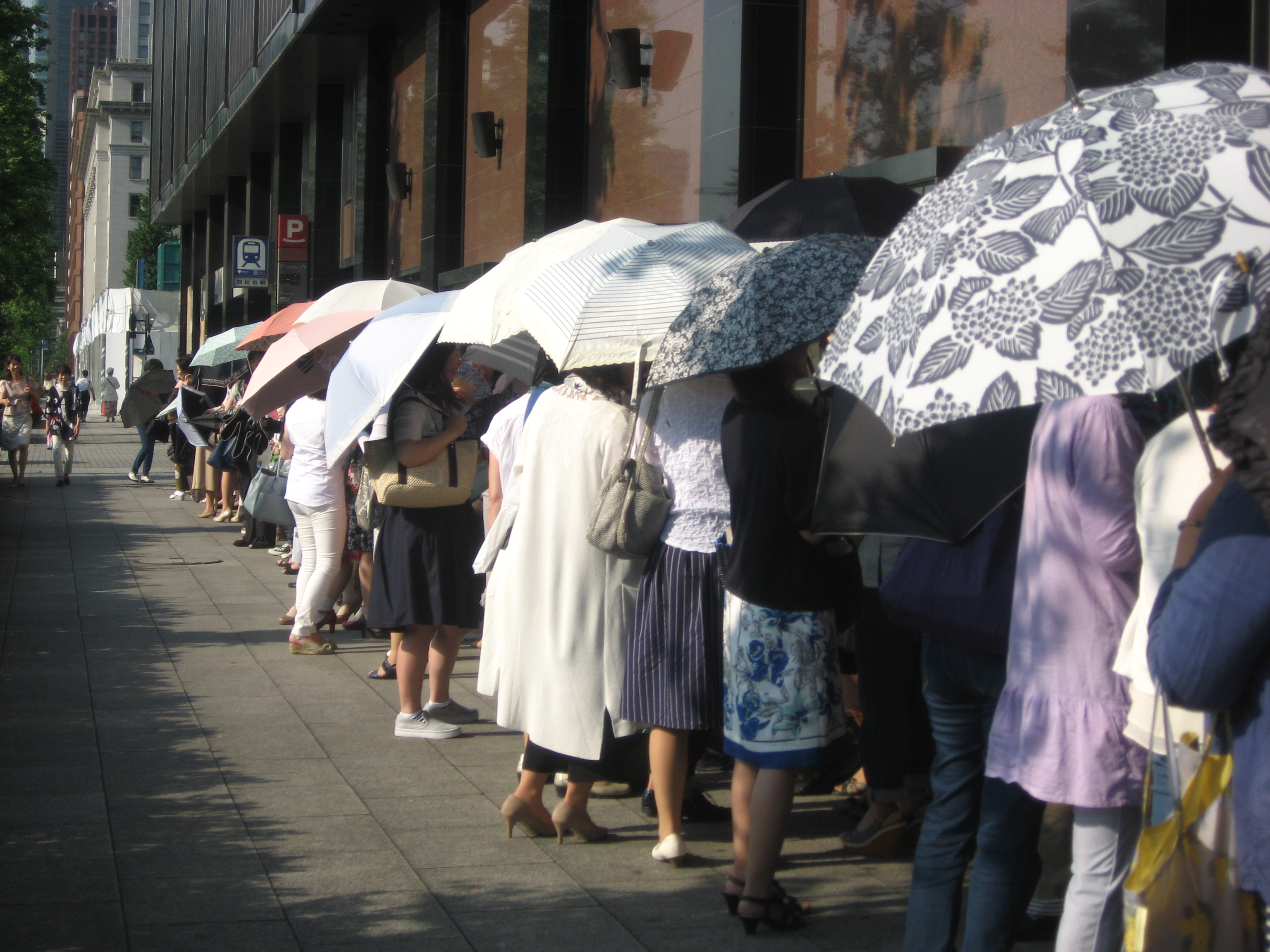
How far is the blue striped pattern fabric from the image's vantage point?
4660 millimetres

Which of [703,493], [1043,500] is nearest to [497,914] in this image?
[703,493]

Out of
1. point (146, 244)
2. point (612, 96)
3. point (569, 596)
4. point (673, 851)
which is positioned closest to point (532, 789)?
point (673, 851)

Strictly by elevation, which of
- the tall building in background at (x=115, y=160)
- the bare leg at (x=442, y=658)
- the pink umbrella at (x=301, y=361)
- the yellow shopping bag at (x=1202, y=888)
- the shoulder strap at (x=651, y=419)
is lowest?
the bare leg at (x=442, y=658)

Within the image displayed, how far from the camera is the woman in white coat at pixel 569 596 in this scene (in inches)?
195

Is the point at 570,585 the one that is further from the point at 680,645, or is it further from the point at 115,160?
the point at 115,160

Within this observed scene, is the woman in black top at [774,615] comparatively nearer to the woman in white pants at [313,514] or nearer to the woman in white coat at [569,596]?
the woman in white coat at [569,596]

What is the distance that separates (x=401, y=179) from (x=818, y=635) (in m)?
15.5

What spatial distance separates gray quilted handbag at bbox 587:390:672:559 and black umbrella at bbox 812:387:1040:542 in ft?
3.62

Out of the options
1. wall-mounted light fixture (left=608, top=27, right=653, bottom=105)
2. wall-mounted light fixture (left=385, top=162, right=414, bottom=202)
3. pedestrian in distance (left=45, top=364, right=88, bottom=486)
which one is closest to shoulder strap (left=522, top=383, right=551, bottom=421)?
wall-mounted light fixture (left=608, top=27, right=653, bottom=105)

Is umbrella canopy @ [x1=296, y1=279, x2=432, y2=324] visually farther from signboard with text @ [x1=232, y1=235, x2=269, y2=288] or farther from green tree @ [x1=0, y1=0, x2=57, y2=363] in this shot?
green tree @ [x1=0, y1=0, x2=57, y2=363]

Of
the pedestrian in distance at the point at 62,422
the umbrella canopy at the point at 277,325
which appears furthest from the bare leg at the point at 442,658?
the pedestrian in distance at the point at 62,422

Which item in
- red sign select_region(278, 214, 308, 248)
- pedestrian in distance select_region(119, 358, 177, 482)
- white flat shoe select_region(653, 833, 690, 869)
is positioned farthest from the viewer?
red sign select_region(278, 214, 308, 248)

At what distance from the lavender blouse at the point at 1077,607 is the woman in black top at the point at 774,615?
0.99 metres

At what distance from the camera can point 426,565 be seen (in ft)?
22.5
